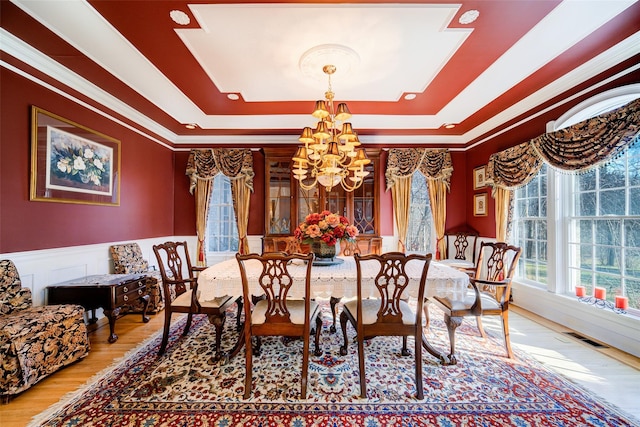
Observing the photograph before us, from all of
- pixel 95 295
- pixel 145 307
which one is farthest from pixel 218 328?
pixel 145 307

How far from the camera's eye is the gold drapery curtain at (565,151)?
2230 millimetres

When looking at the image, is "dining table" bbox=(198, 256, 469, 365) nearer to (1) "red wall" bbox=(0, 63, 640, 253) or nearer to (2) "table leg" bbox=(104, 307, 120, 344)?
(2) "table leg" bbox=(104, 307, 120, 344)

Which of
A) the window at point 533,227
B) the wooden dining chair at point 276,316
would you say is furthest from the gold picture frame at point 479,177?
the wooden dining chair at point 276,316

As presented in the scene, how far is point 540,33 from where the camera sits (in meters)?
2.12

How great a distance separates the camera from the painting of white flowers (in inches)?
103

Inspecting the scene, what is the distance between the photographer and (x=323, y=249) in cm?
239

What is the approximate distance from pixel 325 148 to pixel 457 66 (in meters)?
1.61

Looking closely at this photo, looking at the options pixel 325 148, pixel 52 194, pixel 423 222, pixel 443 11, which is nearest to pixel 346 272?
pixel 325 148

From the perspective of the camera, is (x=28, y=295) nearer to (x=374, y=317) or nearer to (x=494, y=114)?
(x=374, y=317)

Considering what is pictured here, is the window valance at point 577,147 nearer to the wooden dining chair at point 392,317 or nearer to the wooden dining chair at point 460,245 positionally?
the wooden dining chair at point 460,245

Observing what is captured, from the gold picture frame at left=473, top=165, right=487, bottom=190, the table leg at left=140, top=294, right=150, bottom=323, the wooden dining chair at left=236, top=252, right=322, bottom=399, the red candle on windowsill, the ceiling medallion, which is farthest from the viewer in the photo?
the gold picture frame at left=473, top=165, right=487, bottom=190

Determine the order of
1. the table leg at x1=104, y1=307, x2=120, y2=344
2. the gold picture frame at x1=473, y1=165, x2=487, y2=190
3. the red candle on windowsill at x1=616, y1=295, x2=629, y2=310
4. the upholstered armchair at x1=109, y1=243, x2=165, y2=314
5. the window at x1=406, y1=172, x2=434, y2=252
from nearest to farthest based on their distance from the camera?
1. the red candle on windowsill at x1=616, y1=295, x2=629, y2=310
2. the table leg at x1=104, y1=307, x2=120, y2=344
3. the upholstered armchair at x1=109, y1=243, x2=165, y2=314
4. the gold picture frame at x1=473, y1=165, x2=487, y2=190
5. the window at x1=406, y1=172, x2=434, y2=252

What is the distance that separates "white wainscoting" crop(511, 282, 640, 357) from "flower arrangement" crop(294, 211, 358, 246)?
8.56ft

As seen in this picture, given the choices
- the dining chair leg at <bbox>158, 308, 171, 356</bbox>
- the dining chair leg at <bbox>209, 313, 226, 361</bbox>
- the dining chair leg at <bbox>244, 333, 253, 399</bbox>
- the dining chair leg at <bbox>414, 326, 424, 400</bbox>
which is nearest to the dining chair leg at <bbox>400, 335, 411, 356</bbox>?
the dining chair leg at <bbox>414, 326, 424, 400</bbox>
